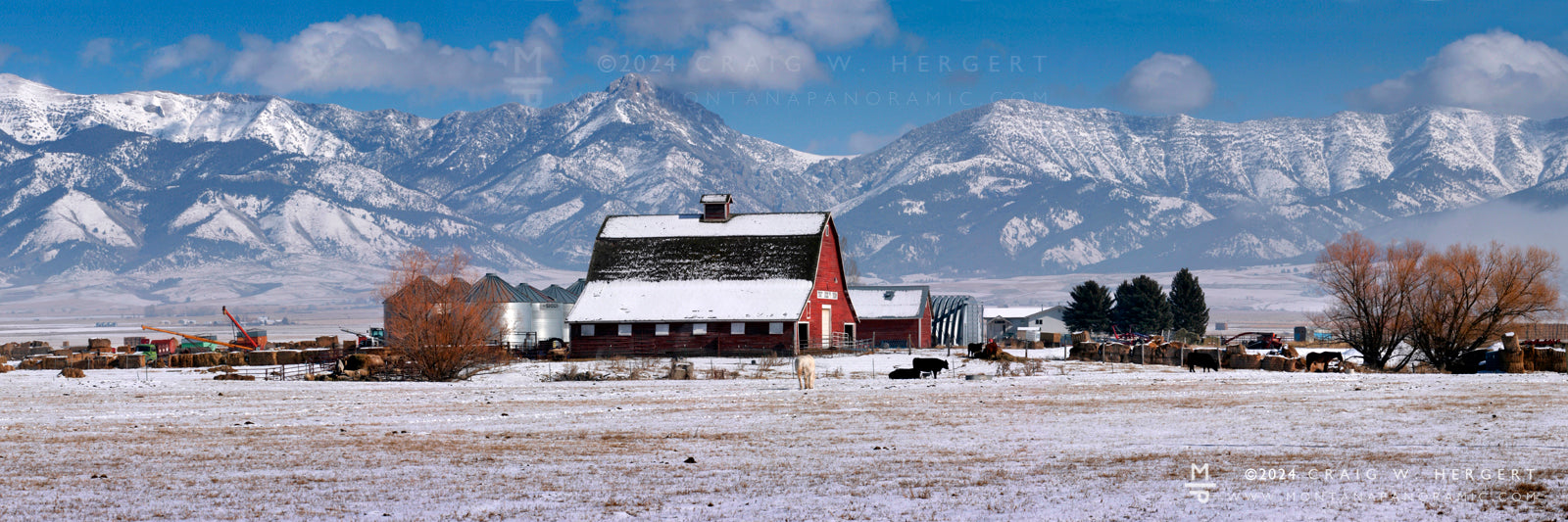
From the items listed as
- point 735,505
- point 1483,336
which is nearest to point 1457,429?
point 735,505

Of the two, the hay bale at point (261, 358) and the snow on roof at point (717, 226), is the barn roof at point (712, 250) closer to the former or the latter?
the snow on roof at point (717, 226)

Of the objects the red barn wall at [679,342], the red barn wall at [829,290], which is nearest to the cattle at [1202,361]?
the red barn wall at [679,342]

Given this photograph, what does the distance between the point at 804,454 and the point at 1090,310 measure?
112 m

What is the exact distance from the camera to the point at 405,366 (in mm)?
51500

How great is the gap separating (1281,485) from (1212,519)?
2.57 metres

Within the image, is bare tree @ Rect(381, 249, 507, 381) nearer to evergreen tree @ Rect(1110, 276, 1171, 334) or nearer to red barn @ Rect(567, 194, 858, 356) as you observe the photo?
red barn @ Rect(567, 194, 858, 356)

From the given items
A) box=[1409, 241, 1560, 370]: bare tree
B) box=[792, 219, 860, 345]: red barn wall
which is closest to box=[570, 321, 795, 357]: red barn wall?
box=[792, 219, 860, 345]: red barn wall

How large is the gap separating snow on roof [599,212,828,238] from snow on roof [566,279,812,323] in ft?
15.4

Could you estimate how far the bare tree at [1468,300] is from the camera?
2327 inches

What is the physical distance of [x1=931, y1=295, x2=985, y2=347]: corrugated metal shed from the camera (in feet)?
379

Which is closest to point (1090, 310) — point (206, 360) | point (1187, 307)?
point (1187, 307)

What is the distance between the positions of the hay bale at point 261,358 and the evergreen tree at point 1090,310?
271 feet

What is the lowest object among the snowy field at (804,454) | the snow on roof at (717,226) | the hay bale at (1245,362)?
the snowy field at (804,454)

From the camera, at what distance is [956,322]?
381 feet
